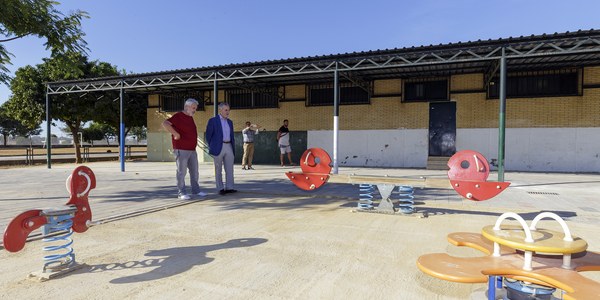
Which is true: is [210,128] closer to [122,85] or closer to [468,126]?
[122,85]

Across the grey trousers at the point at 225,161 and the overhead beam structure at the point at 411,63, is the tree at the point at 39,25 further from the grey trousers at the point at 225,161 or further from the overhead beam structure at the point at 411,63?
the overhead beam structure at the point at 411,63

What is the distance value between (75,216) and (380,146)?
13189mm

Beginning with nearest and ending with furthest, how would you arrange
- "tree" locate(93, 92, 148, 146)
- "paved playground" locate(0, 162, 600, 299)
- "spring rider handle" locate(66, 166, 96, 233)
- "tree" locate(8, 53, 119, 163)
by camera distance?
"paved playground" locate(0, 162, 600, 299)
"spring rider handle" locate(66, 166, 96, 233)
"tree" locate(8, 53, 119, 163)
"tree" locate(93, 92, 148, 146)

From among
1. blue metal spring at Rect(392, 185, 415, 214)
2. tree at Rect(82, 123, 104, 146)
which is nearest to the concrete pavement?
blue metal spring at Rect(392, 185, 415, 214)

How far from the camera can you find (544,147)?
12602 mm

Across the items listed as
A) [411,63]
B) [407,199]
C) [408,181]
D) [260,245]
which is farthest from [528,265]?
[411,63]

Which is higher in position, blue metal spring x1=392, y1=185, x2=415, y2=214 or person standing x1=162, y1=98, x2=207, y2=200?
person standing x1=162, y1=98, x2=207, y2=200

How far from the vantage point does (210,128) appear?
6.76m

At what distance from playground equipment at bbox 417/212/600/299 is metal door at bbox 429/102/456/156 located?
12.2 meters

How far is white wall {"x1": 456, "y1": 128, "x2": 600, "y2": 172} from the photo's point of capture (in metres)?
12.1

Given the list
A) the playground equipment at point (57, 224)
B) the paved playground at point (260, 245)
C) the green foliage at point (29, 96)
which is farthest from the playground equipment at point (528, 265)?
the green foliage at point (29, 96)

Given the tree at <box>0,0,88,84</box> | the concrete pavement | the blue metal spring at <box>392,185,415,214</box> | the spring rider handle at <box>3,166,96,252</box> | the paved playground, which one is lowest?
the paved playground

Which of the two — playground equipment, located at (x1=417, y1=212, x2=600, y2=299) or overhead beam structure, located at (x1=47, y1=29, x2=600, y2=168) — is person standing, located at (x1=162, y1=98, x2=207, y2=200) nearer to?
overhead beam structure, located at (x1=47, y1=29, x2=600, y2=168)

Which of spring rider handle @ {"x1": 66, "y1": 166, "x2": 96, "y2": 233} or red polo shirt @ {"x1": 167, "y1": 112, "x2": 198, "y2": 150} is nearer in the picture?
spring rider handle @ {"x1": 66, "y1": 166, "x2": 96, "y2": 233}
